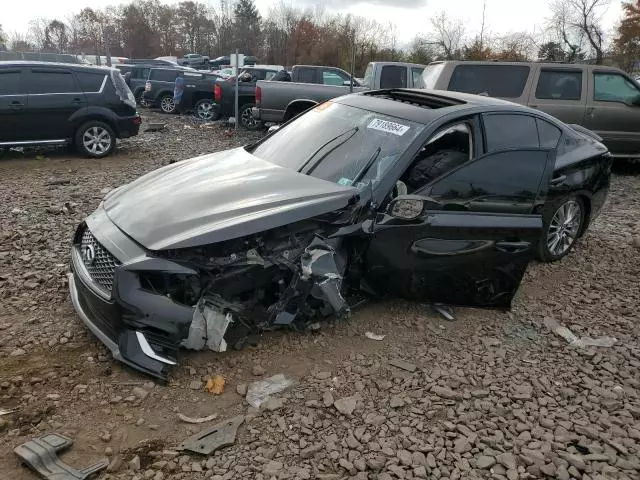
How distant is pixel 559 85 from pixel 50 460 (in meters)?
9.12

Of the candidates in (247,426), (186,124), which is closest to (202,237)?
(247,426)

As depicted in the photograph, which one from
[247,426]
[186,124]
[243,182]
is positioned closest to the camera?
[247,426]

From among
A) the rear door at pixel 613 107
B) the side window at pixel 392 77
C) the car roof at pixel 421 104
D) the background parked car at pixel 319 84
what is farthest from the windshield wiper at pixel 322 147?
the side window at pixel 392 77

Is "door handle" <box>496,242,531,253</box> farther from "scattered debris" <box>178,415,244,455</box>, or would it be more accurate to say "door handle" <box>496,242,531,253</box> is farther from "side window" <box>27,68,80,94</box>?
"side window" <box>27,68,80,94</box>

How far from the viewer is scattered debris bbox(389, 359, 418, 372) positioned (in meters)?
3.44

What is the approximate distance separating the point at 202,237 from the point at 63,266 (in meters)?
2.19

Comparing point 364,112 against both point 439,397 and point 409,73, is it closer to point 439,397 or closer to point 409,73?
point 439,397

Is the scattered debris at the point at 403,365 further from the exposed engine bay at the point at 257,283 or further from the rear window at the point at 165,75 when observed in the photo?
the rear window at the point at 165,75

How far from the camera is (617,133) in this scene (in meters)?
9.10

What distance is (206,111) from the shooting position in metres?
15.5

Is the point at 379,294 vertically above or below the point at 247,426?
above

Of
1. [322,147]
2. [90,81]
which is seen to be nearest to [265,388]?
[322,147]

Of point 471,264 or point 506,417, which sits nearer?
point 506,417

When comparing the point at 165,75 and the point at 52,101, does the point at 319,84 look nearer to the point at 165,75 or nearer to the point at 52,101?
the point at 52,101
